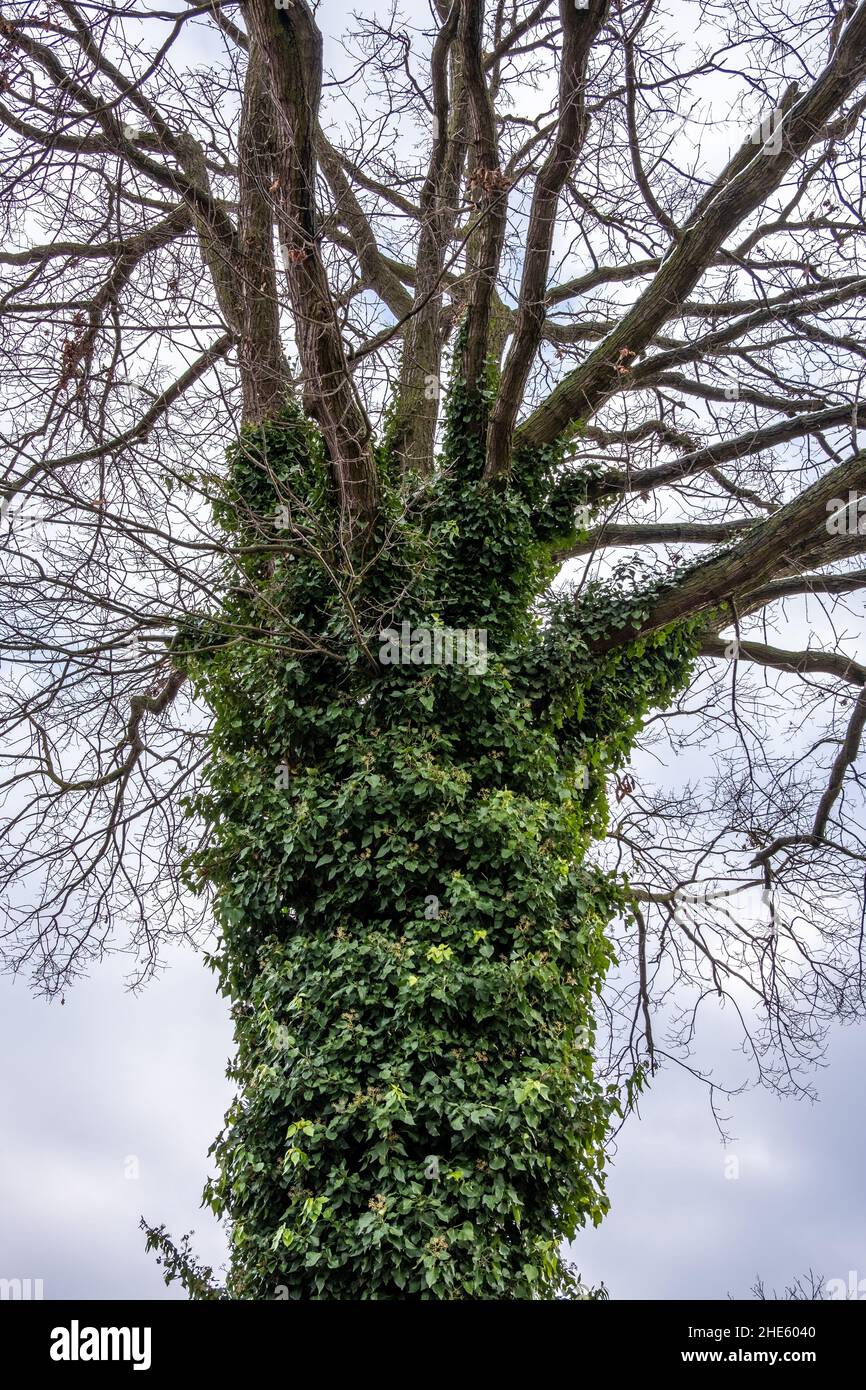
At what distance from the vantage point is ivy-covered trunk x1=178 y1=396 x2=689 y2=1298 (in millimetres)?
5699

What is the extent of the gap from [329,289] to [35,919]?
4941 millimetres

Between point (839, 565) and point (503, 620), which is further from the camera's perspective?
point (839, 565)

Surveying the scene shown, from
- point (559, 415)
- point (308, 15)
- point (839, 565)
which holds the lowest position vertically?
point (839, 565)

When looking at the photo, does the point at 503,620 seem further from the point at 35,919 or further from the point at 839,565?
the point at 35,919

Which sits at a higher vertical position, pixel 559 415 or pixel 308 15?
pixel 308 15

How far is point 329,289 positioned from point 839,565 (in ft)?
15.3

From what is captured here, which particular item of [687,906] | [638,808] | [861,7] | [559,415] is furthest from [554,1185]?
[861,7]

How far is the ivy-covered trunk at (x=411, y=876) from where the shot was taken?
570 centimetres

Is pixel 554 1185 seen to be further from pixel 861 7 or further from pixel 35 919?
pixel 861 7

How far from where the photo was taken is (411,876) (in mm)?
6359

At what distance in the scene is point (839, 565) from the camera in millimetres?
8461
